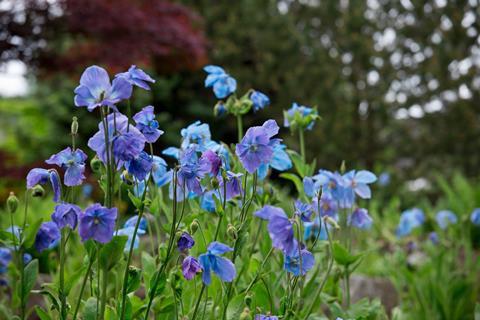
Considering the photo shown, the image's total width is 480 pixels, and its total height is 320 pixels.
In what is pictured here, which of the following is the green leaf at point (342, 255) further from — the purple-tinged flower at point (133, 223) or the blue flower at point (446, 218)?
the blue flower at point (446, 218)

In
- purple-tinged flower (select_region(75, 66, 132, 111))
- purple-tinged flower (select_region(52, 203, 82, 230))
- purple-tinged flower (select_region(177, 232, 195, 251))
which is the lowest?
purple-tinged flower (select_region(177, 232, 195, 251))

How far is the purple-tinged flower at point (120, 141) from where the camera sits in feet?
2.75

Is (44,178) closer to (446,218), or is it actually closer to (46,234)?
(46,234)

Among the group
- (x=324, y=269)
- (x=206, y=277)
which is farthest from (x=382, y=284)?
(x=206, y=277)

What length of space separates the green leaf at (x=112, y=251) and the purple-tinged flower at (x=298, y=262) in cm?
29

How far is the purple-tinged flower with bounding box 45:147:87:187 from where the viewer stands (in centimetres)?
93

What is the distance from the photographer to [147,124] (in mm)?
936

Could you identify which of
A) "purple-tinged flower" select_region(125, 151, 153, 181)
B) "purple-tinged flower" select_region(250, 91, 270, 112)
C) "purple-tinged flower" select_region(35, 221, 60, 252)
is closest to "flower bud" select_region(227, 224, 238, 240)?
"purple-tinged flower" select_region(125, 151, 153, 181)

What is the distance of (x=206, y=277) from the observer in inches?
36.8

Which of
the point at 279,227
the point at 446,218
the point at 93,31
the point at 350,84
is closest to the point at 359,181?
the point at 279,227

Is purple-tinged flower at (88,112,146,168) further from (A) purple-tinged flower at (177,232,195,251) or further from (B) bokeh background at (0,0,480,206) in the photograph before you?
(B) bokeh background at (0,0,480,206)

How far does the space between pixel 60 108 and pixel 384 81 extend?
330 centimetres

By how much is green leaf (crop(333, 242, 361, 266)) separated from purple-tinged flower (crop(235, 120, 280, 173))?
39 cm

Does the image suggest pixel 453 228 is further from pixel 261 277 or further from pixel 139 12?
pixel 139 12
